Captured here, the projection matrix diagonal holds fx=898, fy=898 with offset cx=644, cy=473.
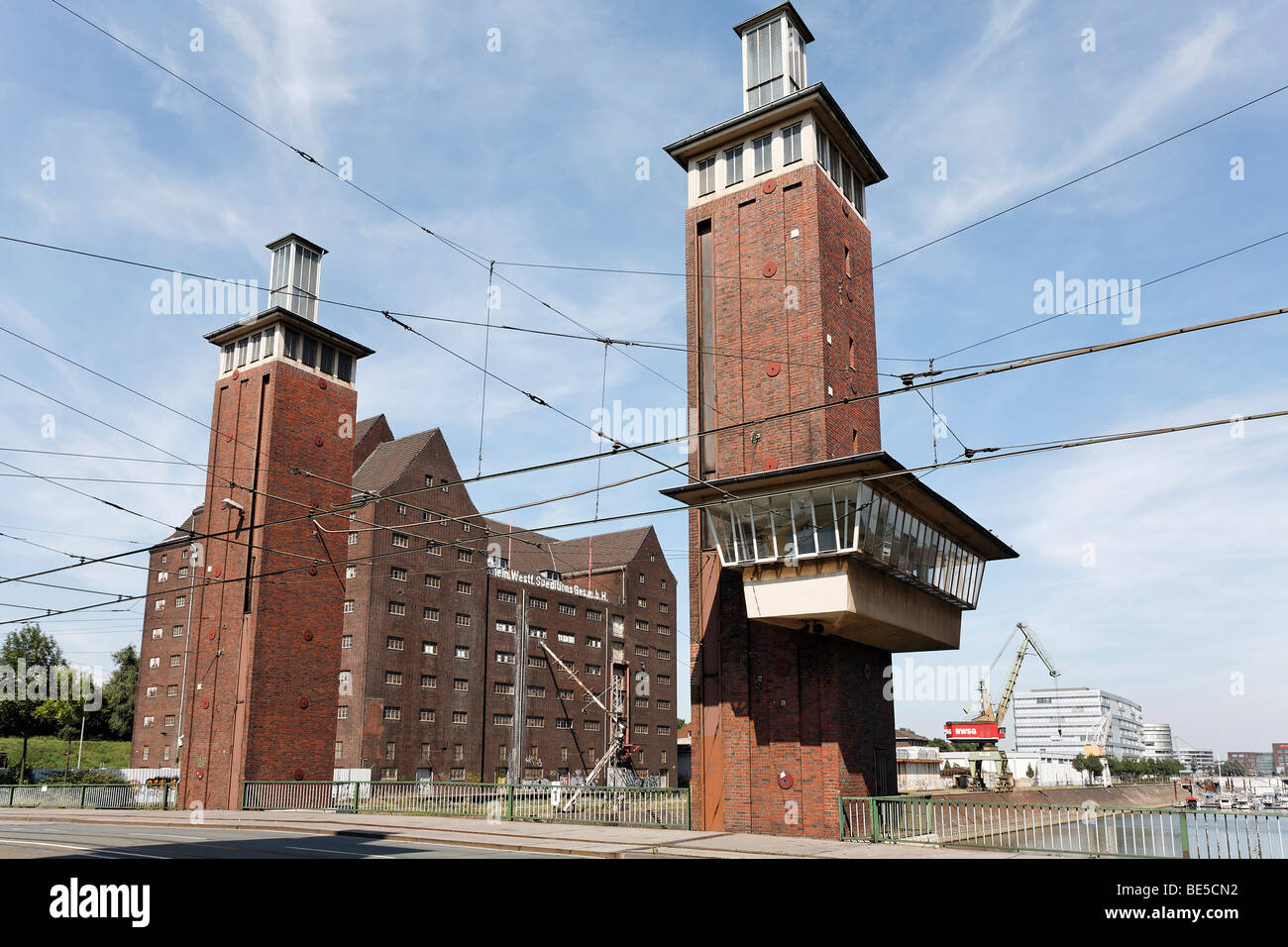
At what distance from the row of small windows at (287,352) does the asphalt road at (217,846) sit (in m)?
28.0

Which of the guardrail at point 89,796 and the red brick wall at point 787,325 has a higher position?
the red brick wall at point 787,325

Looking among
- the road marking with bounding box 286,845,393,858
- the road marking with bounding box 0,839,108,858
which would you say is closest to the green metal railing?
the road marking with bounding box 286,845,393,858

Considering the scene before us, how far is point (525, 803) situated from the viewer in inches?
1286

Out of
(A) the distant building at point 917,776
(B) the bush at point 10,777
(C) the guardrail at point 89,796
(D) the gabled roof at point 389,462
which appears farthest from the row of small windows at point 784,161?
(B) the bush at point 10,777

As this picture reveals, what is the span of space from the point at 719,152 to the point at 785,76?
3926mm

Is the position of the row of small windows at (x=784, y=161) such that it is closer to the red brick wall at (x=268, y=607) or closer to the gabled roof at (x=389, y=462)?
the red brick wall at (x=268, y=607)

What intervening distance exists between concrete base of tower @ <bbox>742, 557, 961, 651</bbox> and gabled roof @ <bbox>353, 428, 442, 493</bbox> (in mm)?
46200

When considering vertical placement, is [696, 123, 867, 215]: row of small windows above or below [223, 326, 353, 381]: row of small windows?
above

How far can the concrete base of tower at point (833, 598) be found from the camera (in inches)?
998

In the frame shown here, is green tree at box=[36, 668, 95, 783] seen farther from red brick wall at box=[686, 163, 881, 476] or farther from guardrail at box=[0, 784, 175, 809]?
red brick wall at box=[686, 163, 881, 476]

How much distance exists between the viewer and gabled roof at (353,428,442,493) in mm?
69062

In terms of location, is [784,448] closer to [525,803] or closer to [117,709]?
[525,803]

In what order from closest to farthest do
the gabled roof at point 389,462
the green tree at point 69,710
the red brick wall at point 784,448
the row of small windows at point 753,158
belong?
the red brick wall at point 784,448
the row of small windows at point 753,158
the gabled roof at point 389,462
the green tree at point 69,710
